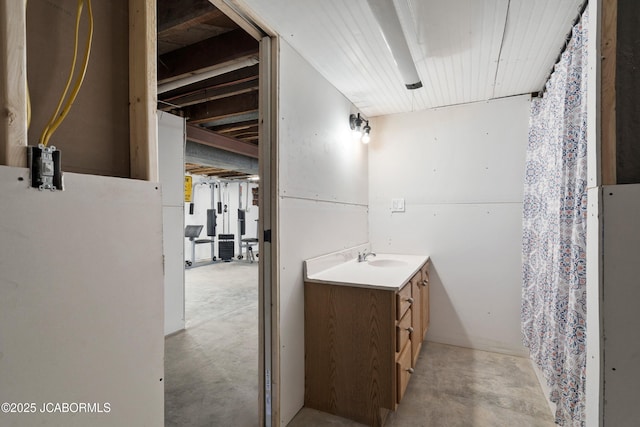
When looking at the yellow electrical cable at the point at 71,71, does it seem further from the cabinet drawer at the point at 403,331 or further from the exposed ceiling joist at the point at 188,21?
the cabinet drawer at the point at 403,331

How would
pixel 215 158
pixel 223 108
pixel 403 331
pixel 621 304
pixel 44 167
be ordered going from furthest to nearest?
pixel 215 158 < pixel 223 108 < pixel 403 331 < pixel 621 304 < pixel 44 167

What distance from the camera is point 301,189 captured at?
2.02 m

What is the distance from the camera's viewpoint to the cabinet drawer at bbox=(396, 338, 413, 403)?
1.81 metres

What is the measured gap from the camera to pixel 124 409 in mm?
920

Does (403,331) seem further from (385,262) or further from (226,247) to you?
(226,247)

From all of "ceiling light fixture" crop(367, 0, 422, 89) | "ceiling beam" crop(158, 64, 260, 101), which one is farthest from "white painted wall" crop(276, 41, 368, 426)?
"ceiling beam" crop(158, 64, 260, 101)

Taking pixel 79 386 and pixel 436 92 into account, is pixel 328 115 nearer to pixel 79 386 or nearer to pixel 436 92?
pixel 436 92

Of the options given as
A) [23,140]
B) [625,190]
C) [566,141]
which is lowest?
[625,190]

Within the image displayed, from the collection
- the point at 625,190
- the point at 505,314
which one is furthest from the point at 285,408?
the point at 505,314

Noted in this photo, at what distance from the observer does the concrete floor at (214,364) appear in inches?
76.9

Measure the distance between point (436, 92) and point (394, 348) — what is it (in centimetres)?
216

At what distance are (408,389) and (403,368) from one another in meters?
0.44

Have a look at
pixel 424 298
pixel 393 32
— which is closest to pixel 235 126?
pixel 393 32

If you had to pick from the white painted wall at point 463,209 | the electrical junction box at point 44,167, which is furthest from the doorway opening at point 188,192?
the white painted wall at point 463,209
